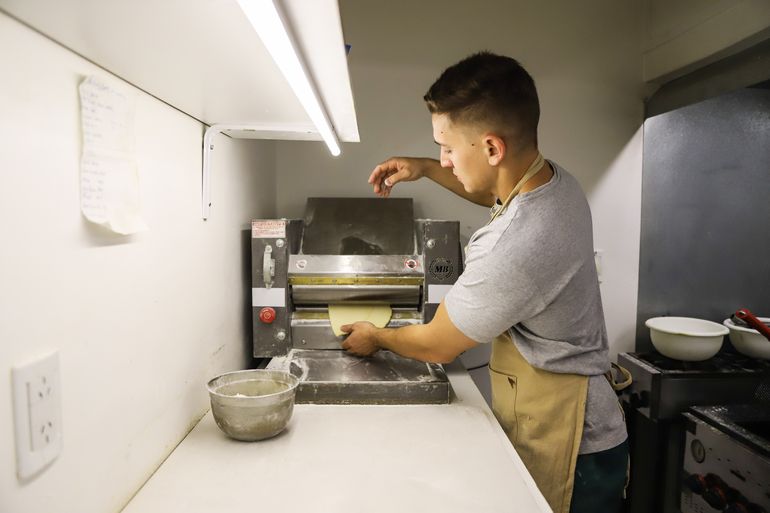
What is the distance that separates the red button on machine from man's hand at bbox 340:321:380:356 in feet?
0.83

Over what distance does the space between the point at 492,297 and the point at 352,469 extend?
1.57ft

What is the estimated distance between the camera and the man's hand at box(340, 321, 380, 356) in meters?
1.55

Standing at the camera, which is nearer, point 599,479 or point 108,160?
point 108,160

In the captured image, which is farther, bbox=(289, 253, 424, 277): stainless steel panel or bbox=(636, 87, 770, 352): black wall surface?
bbox=(636, 87, 770, 352): black wall surface

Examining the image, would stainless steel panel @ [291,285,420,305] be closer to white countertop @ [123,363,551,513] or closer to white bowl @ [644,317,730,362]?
white countertop @ [123,363,551,513]

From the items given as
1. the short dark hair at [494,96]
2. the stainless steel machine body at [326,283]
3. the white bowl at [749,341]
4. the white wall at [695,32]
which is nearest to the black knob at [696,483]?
the white bowl at [749,341]

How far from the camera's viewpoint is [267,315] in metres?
1.63

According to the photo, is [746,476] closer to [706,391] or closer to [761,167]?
[706,391]

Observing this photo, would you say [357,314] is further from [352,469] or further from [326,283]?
[352,469]

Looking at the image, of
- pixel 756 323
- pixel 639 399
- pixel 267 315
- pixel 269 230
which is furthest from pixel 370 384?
pixel 756 323

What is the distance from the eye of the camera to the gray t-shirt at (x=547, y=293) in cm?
113

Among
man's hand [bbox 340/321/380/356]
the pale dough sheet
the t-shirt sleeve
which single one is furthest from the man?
the pale dough sheet

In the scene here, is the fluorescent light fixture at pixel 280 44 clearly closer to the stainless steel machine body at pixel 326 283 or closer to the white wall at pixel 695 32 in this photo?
the stainless steel machine body at pixel 326 283

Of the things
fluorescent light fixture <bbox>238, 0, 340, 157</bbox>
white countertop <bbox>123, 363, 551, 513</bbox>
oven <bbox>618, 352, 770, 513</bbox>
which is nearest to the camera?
fluorescent light fixture <bbox>238, 0, 340, 157</bbox>
